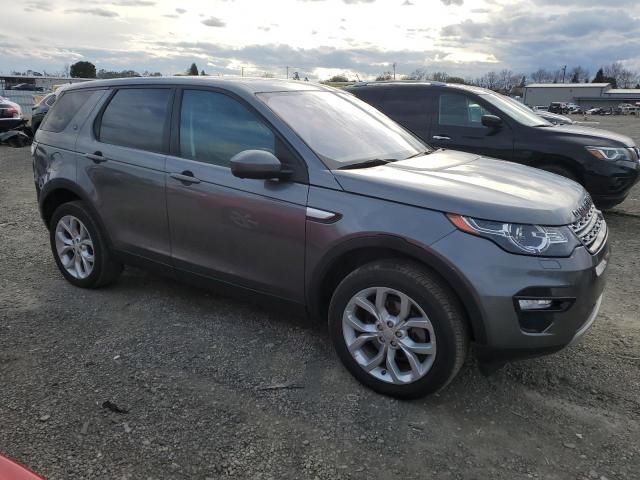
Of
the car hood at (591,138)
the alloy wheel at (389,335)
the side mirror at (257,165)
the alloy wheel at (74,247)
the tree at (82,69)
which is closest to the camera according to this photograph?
the alloy wheel at (389,335)

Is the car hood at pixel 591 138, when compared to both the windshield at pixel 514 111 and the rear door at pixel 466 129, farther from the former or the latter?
the rear door at pixel 466 129

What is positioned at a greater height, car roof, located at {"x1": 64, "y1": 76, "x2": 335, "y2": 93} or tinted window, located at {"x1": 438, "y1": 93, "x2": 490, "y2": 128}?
car roof, located at {"x1": 64, "y1": 76, "x2": 335, "y2": 93}

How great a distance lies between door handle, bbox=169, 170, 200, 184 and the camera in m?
3.68

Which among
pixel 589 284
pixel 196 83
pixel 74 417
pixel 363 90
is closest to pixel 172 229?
pixel 196 83

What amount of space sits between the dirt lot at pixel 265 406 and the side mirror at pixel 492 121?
349cm

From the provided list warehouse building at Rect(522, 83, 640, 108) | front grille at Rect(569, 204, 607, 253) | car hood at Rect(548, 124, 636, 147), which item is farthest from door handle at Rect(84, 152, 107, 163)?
warehouse building at Rect(522, 83, 640, 108)

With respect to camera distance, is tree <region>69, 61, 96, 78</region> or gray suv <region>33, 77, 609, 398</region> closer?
gray suv <region>33, 77, 609, 398</region>

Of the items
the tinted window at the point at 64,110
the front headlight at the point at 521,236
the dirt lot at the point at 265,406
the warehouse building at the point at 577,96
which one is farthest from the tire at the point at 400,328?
the warehouse building at the point at 577,96

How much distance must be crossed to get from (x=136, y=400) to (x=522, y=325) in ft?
6.94

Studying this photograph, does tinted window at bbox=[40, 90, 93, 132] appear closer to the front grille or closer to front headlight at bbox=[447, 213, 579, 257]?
front headlight at bbox=[447, 213, 579, 257]

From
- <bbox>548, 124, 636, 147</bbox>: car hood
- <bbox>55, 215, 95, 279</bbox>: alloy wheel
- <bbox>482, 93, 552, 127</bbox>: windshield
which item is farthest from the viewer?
<bbox>482, 93, 552, 127</bbox>: windshield

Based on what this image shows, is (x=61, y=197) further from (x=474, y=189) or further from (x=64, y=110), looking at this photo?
(x=474, y=189)

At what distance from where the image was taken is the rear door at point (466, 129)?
7164 millimetres

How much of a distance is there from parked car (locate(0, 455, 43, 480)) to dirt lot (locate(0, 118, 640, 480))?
3.22ft
